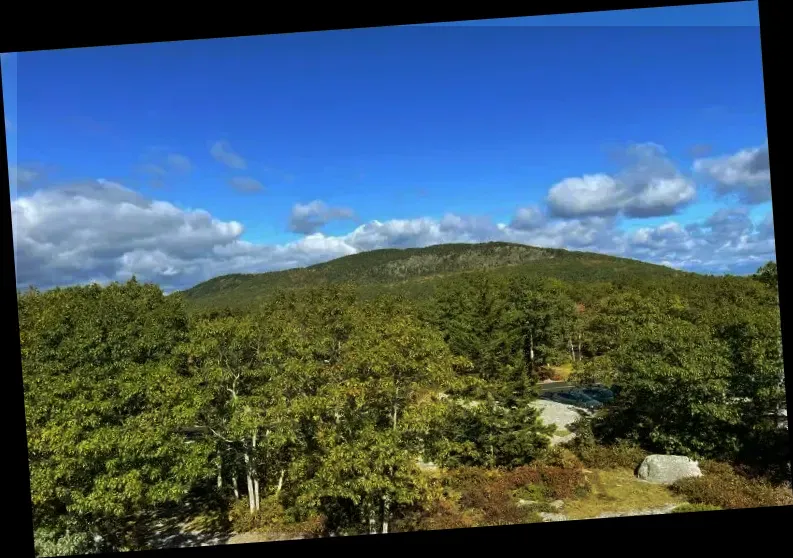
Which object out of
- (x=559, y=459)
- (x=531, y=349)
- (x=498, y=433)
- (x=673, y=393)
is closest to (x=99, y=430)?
(x=498, y=433)

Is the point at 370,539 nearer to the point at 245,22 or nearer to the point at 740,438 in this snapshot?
the point at 245,22

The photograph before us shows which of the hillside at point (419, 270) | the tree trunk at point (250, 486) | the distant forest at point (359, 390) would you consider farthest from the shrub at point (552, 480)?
the tree trunk at point (250, 486)

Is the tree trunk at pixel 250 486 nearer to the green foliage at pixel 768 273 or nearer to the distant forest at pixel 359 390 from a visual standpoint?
the distant forest at pixel 359 390

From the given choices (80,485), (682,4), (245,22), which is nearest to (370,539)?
(245,22)

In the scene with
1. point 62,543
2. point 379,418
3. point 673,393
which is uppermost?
point 379,418

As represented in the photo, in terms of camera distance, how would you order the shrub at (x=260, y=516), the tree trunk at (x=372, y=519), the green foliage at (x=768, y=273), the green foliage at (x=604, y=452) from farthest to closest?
Answer: the green foliage at (x=604, y=452)
the green foliage at (x=768, y=273)
the shrub at (x=260, y=516)
the tree trunk at (x=372, y=519)

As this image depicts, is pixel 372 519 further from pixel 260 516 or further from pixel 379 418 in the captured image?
pixel 260 516
